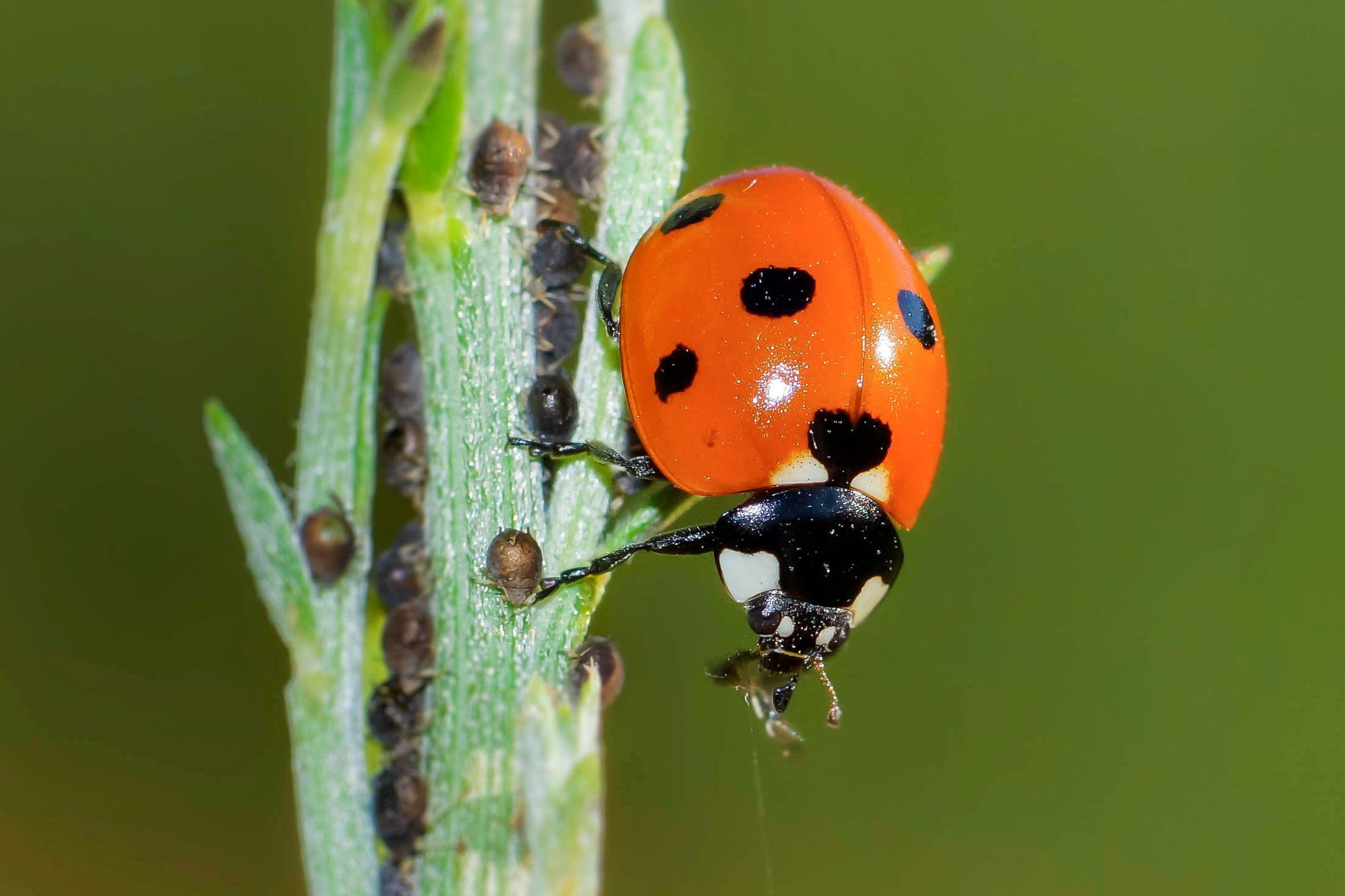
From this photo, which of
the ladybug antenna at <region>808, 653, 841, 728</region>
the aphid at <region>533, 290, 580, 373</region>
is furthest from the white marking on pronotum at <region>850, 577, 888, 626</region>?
the aphid at <region>533, 290, 580, 373</region>

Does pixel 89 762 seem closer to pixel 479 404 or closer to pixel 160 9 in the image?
pixel 160 9

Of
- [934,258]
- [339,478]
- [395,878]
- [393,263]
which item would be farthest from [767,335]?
[395,878]

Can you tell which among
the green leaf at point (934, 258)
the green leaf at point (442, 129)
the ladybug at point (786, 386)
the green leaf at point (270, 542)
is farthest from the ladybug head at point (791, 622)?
the green leaf at point (442, 129)

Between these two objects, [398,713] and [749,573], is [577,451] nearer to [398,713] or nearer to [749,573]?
[398,713]

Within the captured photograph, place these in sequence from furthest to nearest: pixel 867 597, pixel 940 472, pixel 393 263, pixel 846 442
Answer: pixel 940 472
pixel 867 597
pixel 846 442
pixel 393 263

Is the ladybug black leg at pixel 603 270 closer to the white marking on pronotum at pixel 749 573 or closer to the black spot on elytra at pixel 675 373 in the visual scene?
the black spot on elytra at pixel 675 373
